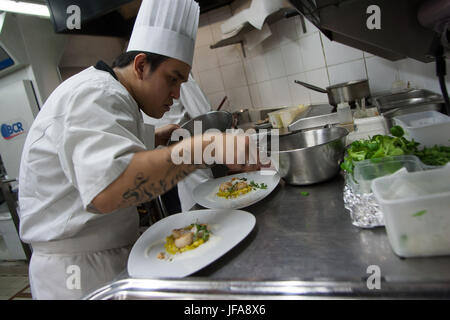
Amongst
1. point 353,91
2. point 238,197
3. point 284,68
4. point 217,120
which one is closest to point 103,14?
point 217,120

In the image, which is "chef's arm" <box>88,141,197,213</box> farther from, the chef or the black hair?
the black hair

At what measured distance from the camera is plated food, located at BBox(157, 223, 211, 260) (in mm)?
875

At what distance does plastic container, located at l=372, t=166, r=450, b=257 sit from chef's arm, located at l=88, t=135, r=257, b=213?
1.68 feet

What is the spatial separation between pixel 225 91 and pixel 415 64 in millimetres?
1830

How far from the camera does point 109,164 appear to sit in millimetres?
777

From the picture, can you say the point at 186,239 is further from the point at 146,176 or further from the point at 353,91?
the point at 353,91

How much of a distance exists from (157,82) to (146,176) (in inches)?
17.3

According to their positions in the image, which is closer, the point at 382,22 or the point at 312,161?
the point at 312,161

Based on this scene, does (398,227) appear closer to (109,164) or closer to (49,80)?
(109,164)

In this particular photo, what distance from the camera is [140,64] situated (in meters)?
1.08

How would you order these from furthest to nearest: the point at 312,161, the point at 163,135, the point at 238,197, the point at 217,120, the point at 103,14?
the point at 217,120 < the point at 103,14 < the point at 163,135 < the point at 238,197 < the point at 312,161

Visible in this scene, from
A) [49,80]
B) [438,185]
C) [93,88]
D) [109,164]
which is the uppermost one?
[49,80]

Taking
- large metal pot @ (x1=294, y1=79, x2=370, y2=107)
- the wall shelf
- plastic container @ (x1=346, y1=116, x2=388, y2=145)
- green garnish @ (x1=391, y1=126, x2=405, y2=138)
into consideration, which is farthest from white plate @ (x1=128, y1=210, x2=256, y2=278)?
the wall shelf

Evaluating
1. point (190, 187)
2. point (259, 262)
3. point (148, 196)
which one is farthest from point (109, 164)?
point (190, 187)
